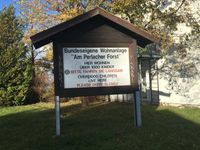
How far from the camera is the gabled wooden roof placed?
9875mm

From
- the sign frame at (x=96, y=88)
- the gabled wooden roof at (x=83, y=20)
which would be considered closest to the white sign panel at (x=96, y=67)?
the sign frame at (x=96, y=88)

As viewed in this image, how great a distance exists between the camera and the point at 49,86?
24688mm

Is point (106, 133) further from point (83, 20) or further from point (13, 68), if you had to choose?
point (13, 68)

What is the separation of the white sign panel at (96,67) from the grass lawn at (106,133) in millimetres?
1429

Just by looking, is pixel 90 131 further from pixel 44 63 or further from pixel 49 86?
pixel 44 63

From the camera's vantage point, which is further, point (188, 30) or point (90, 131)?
point (188, 30)

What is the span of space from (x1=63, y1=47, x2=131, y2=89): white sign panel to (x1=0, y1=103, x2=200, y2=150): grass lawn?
1429 mm

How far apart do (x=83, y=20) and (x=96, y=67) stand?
56.1 inches

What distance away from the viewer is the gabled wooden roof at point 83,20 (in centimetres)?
988

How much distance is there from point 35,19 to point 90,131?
10.5 meters

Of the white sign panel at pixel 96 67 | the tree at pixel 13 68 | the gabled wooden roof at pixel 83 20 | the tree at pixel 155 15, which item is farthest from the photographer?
the tree at pixel 13 68

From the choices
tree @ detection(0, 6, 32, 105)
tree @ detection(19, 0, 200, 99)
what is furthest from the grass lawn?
tree @ detection(0, 6, 32, 105)

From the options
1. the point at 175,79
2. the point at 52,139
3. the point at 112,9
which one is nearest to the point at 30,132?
the point at 52,139

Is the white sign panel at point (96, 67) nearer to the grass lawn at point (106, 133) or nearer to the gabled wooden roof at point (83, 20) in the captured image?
the gabled wooden roof at point (83, 20)
